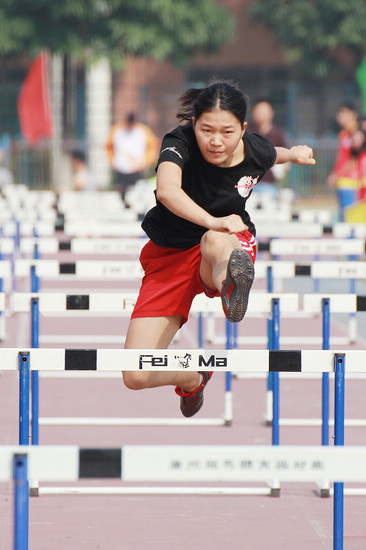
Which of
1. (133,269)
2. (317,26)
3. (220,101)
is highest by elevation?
(317,26)

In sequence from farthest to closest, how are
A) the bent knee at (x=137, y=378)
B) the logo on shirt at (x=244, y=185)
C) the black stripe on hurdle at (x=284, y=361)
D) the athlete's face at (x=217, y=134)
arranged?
the logo on shirt at (x=244, y=185)
the bent knee at (x=137, y=378)
the athlete's face at (x=217, y=134)
the black stripe on hurdle at (x=284, y=361)

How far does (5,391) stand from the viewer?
8.05 m

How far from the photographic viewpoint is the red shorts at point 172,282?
5312 millimetres

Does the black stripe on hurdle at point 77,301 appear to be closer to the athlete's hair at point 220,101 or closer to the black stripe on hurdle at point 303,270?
the athlete's hair at point 220,101

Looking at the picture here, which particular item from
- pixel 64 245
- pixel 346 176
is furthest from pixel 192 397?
pixel 346 176

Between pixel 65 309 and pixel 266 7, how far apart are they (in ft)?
97.0

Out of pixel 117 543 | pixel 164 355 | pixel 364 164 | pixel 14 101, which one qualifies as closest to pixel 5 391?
pixel 117 543

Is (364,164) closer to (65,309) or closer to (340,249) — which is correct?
(340,249)

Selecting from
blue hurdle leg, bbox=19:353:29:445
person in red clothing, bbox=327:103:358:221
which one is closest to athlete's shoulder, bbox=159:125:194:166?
blue hurdle leg, bbox=19:353:29:445

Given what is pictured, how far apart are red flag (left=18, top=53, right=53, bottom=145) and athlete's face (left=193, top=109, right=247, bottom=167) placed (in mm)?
22828

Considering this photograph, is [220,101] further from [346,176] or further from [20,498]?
[346,176]

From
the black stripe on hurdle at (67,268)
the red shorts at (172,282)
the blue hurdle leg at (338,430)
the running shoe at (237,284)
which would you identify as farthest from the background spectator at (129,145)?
the blue hurdle leg at (338,430)

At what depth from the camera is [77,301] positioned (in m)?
5.60

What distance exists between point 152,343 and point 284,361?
100cm
